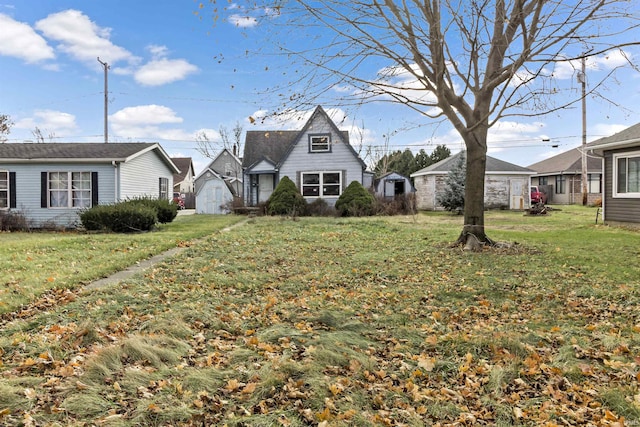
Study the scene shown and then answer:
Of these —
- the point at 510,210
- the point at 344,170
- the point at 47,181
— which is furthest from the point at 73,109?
the point at 510,210

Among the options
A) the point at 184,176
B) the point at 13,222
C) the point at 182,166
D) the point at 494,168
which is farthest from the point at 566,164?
the point at 182,166

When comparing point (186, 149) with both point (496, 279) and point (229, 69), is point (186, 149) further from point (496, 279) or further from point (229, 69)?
point (496, 279)

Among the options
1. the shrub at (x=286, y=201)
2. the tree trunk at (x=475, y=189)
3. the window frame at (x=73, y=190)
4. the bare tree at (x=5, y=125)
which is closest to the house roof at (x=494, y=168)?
the shrub at (x=286, y=201)

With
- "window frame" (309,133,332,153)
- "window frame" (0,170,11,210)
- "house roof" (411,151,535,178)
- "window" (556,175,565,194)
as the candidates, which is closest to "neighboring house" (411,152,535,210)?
"house roof" (411,151,535,178)

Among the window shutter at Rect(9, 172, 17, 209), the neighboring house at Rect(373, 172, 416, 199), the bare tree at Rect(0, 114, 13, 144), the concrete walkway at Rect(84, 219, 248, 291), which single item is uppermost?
the bare tree at Rect(0, 114, 13, 144)

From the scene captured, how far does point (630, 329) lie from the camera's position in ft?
15.1

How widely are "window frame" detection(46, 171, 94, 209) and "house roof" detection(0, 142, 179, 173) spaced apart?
2.04 ft

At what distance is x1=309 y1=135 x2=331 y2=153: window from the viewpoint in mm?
24375

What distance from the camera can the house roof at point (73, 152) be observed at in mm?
16875

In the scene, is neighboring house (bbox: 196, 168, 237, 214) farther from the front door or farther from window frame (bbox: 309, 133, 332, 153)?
window frame (bbox: 309, 133, 332, 153)

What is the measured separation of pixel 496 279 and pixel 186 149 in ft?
149

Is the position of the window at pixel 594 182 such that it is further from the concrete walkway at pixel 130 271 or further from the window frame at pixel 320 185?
the concrete walkway at pixel 130 271

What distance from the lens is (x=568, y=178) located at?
33.7m

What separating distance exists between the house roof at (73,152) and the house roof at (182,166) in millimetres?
32690
